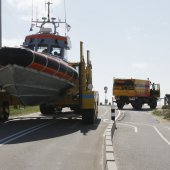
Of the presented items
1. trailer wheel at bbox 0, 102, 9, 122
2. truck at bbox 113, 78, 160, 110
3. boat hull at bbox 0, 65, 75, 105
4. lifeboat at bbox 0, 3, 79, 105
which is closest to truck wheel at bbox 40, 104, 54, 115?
lifeboat at bbox 0, 3, 79, 105

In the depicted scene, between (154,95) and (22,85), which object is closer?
(22,85)

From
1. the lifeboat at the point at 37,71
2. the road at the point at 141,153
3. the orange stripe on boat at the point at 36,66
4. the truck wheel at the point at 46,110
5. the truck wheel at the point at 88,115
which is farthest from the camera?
the truck wheel at the point at 46,110

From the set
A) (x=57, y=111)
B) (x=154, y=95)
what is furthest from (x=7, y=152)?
(x=154, y=95)

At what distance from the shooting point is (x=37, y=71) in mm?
16281

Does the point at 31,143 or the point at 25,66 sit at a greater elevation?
the point at 25,66

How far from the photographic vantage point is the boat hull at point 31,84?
15.9m

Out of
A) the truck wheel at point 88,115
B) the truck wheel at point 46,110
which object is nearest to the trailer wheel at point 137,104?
the truck wheel at point 46,110

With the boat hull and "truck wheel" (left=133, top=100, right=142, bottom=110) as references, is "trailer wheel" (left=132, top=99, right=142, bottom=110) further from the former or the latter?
the boat hull

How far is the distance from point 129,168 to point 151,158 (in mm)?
1609

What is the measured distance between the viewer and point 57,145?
1240 cm

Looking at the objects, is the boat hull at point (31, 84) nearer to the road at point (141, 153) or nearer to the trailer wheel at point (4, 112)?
the trailer wheel at point (4, 112)

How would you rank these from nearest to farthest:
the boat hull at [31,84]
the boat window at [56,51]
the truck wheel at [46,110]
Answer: the boat hull at [31,84], the boat window at [56,51], the truck wheel at [46,110]

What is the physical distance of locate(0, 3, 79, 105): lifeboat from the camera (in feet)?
50.5

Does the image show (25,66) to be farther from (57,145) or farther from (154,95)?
(154,95)
